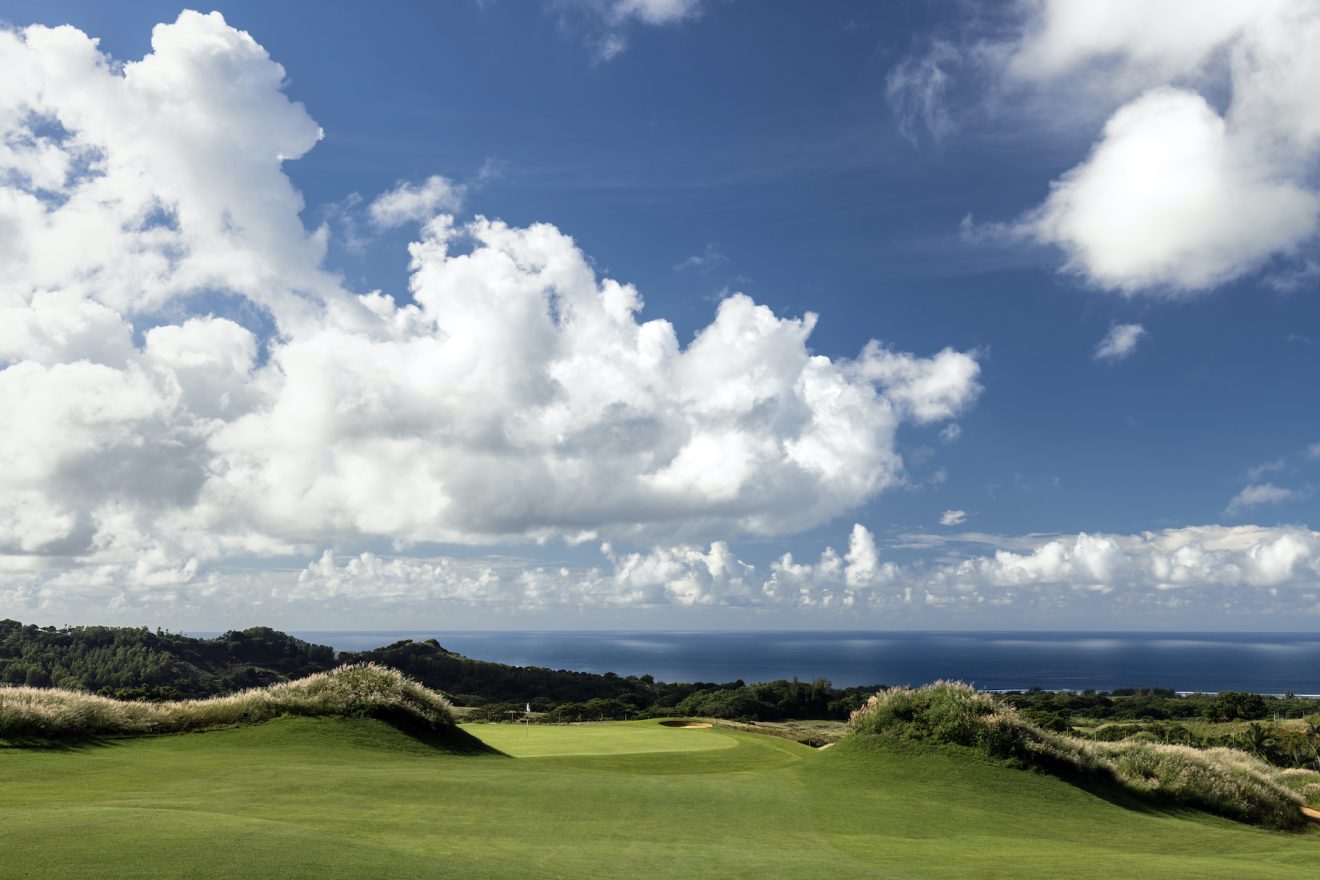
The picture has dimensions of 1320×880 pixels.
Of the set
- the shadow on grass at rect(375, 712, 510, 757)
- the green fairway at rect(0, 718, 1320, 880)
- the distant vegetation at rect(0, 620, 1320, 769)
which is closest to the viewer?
the green fairway at rect(0, 718, 1320, 880)

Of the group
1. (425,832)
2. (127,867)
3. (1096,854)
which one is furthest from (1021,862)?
(127,867)

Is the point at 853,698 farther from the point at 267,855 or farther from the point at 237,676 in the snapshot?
the point at 267,855

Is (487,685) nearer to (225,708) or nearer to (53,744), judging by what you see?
(225,708)

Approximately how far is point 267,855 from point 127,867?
47.6 inches

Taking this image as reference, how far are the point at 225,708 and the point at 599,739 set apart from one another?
12.0m

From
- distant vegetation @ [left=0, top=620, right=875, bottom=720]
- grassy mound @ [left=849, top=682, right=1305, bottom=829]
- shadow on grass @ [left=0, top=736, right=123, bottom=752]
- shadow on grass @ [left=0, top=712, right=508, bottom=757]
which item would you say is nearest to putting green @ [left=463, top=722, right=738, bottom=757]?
shadow on grass @ [left=0, top=712, right=508, bottom=757]

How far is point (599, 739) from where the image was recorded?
2833 cm

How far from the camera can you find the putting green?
25422 millimetres

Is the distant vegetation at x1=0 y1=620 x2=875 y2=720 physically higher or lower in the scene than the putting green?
lower

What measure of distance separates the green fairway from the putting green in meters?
1.62

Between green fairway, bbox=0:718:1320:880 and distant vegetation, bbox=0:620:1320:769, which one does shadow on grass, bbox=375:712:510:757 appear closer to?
green fairway, bbox=0:718:1320:880

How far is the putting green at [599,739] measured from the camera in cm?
2542

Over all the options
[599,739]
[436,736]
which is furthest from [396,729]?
[599,739]

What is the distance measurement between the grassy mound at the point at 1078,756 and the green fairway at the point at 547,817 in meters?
0.91
